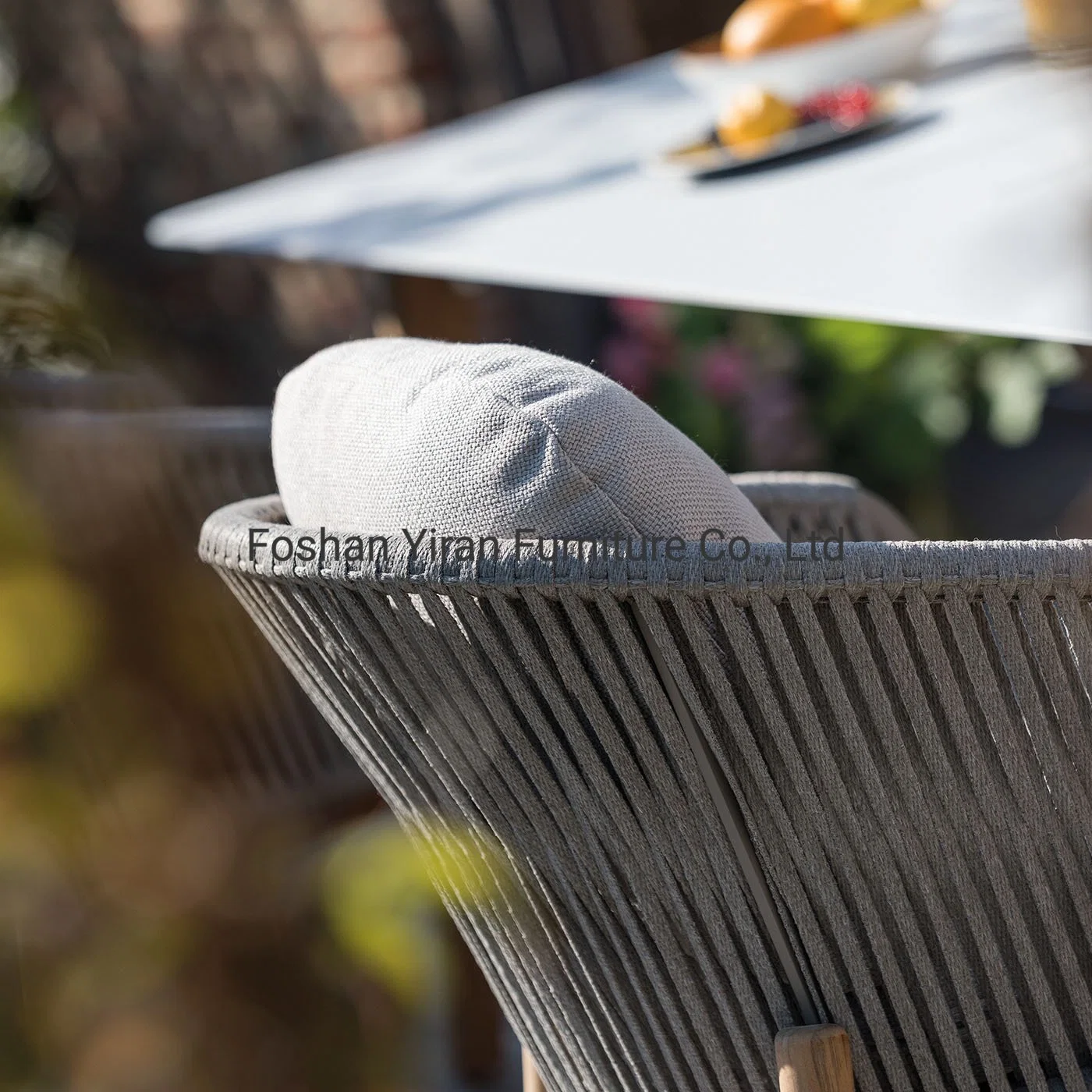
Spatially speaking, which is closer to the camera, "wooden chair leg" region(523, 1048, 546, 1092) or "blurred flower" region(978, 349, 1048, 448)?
"wooden chair leg" region(523, 1048, 546, 1092)

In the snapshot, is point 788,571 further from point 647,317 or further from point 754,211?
point 647,317

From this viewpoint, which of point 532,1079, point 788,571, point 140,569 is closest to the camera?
point 140,569

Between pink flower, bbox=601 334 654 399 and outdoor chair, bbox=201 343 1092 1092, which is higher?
outdoor chair, bbox=201 343 1092 1092

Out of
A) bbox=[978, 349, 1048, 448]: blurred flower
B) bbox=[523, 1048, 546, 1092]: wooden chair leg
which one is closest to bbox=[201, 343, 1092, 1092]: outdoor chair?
bbox=[523, 1048, 546, 1092]: wooden chair leg

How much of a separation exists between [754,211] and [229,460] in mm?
611

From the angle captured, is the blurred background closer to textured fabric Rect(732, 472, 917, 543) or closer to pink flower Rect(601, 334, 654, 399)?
pink flower Rect(601, 334, 654, 399)

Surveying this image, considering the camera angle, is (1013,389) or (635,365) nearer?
(1013,389)

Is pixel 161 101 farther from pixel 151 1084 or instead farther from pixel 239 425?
pixel 151 1084

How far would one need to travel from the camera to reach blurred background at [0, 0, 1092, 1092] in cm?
35

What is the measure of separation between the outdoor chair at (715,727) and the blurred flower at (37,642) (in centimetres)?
39

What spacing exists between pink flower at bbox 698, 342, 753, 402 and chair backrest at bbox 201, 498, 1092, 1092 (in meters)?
2.01

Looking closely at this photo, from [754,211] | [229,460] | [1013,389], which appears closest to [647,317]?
[1013,389]

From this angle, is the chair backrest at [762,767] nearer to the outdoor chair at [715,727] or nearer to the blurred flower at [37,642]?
the outdoor chair at [715,727]

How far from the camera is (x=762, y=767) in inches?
30.9
